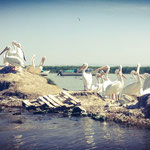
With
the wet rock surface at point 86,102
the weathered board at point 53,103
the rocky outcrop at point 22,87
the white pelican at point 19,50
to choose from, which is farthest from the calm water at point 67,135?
the white pelican at point 19,50

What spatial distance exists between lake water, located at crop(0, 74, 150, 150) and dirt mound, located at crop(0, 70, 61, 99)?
5436mm

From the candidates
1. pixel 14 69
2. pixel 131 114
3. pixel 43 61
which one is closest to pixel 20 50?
pixel 14 69

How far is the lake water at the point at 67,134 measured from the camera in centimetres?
1074

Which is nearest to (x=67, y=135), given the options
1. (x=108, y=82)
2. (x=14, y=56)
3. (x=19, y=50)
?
(x=108, y=82)

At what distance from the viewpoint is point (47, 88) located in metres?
22.0

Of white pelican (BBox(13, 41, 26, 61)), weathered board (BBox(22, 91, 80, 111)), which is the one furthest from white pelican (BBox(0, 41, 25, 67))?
weathered board (BBox(22, 91, 80, 111))

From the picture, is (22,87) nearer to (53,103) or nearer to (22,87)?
(22,87)

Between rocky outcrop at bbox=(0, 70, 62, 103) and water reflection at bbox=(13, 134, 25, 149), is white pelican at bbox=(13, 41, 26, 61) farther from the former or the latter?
water reflection at bbox=(13, 134, 25, 149)

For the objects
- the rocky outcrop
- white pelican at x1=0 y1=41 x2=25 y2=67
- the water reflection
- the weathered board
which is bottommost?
the water reflection

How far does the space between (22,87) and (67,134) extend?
9.62 m

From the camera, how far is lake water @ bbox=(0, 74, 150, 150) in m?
10.7

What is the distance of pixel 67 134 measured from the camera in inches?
485

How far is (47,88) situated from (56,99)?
446 cm

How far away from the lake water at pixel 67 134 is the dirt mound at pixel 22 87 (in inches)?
214
